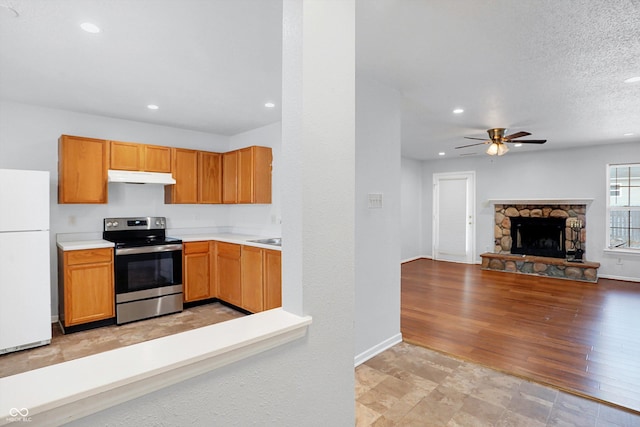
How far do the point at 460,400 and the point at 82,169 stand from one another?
4.44 meters

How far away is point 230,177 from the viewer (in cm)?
486

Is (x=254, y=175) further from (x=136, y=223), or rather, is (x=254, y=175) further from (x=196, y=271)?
(x=136, y=223)

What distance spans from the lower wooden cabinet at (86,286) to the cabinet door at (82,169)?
685 millimetres

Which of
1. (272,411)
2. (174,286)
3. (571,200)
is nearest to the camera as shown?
(272,411)

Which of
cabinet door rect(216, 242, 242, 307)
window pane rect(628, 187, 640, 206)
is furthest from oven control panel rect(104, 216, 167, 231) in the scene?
window pane rect(628, 187, 640, 206)

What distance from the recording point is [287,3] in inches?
49.5

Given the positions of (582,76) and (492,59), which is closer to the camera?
(492,59)

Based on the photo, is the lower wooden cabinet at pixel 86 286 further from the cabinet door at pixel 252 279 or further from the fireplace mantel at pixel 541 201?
the fireplace mantel at pixel 541 201

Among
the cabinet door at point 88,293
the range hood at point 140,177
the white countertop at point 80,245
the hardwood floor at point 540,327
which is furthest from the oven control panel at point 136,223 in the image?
the hardwood floor at point 540,327

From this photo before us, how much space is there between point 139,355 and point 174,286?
3.55 metres

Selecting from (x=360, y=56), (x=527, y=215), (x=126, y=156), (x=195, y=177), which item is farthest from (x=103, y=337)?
(x=527, y=215)

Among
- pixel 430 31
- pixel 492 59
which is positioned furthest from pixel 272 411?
pixel 492 59

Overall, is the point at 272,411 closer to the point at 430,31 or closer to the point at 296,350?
the point at 296,350

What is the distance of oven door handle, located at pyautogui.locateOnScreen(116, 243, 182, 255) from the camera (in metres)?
3.69
